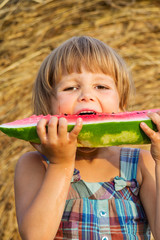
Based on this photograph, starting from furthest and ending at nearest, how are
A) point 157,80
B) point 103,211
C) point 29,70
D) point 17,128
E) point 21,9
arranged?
1. point 157,80
2. point 29,70
3. point 21,9
4. point 103,211
5. point 17,128

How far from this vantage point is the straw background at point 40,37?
3.17m

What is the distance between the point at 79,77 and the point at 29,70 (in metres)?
1.42

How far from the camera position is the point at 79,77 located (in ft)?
6.69

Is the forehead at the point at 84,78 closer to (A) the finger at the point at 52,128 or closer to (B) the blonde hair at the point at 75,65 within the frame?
(B) the blonde hair at the point at 75,65

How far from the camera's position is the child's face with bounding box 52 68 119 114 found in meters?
1.94

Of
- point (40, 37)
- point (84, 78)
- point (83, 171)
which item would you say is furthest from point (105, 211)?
point (40, 37)

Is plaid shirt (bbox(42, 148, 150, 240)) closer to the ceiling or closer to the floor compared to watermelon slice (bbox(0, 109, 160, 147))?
closer to the floor

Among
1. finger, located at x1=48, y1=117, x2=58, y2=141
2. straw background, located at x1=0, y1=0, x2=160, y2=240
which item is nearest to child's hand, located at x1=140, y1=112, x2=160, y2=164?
finger, located at x1=48, y1=117, x2=58, y2=141

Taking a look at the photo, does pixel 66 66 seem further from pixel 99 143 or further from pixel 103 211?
pixel 103 211

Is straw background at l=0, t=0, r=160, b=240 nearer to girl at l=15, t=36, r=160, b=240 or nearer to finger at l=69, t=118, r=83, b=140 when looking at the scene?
girl at l=15, t=36, r=160, b=240

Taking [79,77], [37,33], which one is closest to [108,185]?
[79,77]

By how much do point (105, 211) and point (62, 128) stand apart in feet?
2.16

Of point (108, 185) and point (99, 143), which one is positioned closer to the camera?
point (99, 143)

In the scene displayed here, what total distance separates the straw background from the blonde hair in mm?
976
